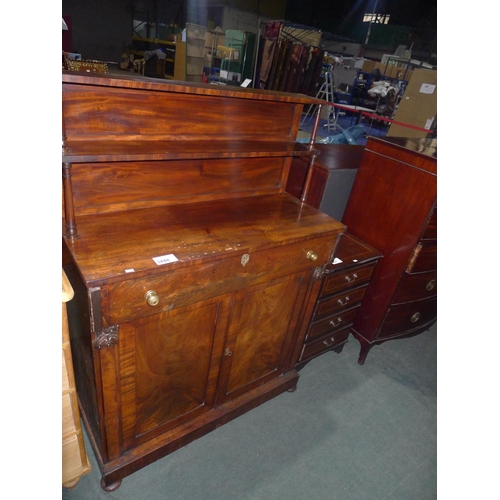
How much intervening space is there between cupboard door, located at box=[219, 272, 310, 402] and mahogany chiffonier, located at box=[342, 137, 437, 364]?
782 millimetres

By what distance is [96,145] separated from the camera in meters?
1.26

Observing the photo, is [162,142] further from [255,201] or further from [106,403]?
[106,403]

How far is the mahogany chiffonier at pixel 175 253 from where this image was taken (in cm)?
120

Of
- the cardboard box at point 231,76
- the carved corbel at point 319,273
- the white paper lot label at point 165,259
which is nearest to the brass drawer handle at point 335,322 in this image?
the carved corbel at point 319,273

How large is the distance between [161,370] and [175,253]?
0.57 meters

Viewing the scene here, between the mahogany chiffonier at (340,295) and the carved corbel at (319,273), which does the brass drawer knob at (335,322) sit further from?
the carved corbel at (319,273)

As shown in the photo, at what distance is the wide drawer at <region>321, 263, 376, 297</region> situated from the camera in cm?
198

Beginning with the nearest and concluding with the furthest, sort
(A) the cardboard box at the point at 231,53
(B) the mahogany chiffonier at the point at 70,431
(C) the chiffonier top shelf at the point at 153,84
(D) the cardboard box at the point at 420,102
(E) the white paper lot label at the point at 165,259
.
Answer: (C) the chiffonier top shelf at the point at 153,84 → (E) the white paper lot label at the point at 165,259 → (B) the mahogany chiffonier at the point at 70,431 → (D) the cardboard box at the point at 420,102 → (A) the cardboard box at the point at 231,53

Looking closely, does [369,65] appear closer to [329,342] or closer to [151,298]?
[329,342]

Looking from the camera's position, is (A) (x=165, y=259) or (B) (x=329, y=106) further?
(B) (x=329, y=106)

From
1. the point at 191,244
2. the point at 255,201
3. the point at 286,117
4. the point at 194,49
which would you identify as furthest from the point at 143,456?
the point at 194,49

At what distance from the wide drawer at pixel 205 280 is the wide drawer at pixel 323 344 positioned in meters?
0.73

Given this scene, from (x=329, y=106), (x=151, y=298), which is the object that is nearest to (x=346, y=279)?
(x=151, y=298)

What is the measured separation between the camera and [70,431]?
1.43 metres
